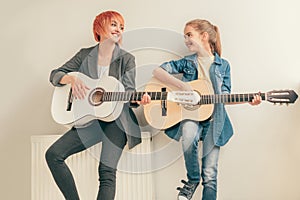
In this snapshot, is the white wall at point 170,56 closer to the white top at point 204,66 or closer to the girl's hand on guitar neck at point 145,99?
the white top at point 204,66

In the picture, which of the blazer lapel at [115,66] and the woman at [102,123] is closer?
the woman at [102,123]

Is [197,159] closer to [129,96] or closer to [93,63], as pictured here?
[129,96]

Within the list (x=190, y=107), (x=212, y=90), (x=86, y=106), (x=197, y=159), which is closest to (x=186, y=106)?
(x=190, y=107)

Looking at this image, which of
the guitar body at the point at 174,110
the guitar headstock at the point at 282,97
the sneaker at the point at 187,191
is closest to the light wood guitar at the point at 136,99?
the guitar body at the point at 174,110

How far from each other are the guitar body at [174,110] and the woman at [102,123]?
0.31 ft

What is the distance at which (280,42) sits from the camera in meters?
2.25

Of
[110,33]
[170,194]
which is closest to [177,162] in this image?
[170,194]

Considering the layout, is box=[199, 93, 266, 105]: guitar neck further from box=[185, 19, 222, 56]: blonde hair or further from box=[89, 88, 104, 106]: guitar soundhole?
box=[89, 88, 104, 106]: guitar soundhole

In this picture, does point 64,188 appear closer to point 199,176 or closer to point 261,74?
point 199,176

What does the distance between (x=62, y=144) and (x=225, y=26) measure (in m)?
1.05

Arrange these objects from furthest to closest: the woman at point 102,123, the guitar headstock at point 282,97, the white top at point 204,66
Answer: the white top at point 204,66, the woman at point 102,123, the guitar headstock at point 282,97

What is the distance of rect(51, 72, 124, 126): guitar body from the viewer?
2.05 meters

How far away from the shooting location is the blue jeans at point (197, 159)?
2.09m

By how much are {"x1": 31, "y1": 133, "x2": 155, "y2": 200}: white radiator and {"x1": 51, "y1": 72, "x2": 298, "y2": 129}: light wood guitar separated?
0.18 metres
